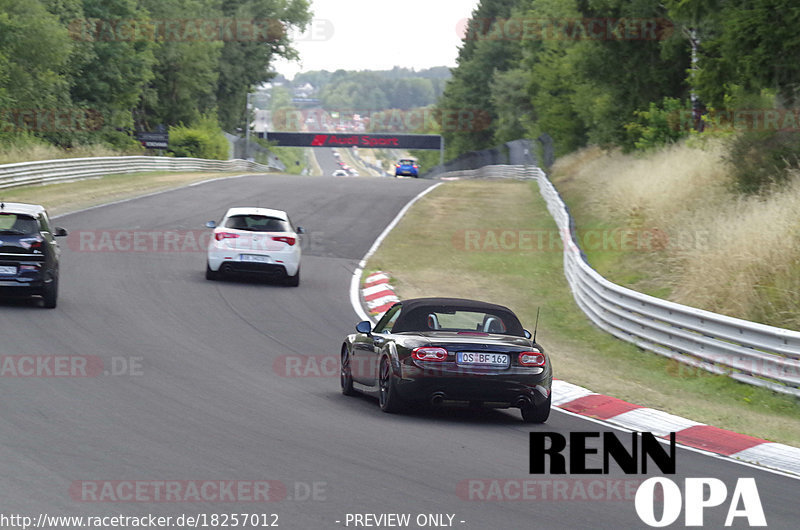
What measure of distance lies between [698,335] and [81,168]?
111ft

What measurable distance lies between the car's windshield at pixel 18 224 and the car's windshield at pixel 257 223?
208 inches

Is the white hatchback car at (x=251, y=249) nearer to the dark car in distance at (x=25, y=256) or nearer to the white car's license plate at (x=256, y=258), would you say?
the white car's license plate at (x=256, y=258)

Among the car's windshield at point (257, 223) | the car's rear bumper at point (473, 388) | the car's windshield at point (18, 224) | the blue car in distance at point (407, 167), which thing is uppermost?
the car's windshield at point (18, 224)

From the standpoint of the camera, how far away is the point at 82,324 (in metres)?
15.5

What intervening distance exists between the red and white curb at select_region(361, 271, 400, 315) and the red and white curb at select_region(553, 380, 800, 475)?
7160 millimetres

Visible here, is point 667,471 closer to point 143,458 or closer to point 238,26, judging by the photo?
point 143,458

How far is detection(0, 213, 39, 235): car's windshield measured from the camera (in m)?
16.1

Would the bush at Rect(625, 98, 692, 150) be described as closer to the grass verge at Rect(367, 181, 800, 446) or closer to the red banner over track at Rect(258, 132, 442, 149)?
the grass verge at Rect(367, 181, 800, 446)

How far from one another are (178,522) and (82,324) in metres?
9.84

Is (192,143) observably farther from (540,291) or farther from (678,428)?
(678,428)

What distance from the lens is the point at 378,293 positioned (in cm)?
2138

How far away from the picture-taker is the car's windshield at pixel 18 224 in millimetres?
16094

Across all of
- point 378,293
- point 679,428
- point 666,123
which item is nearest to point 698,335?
point 679,428

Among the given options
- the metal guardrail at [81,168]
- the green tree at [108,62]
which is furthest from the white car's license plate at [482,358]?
the green tree at [108,62]
